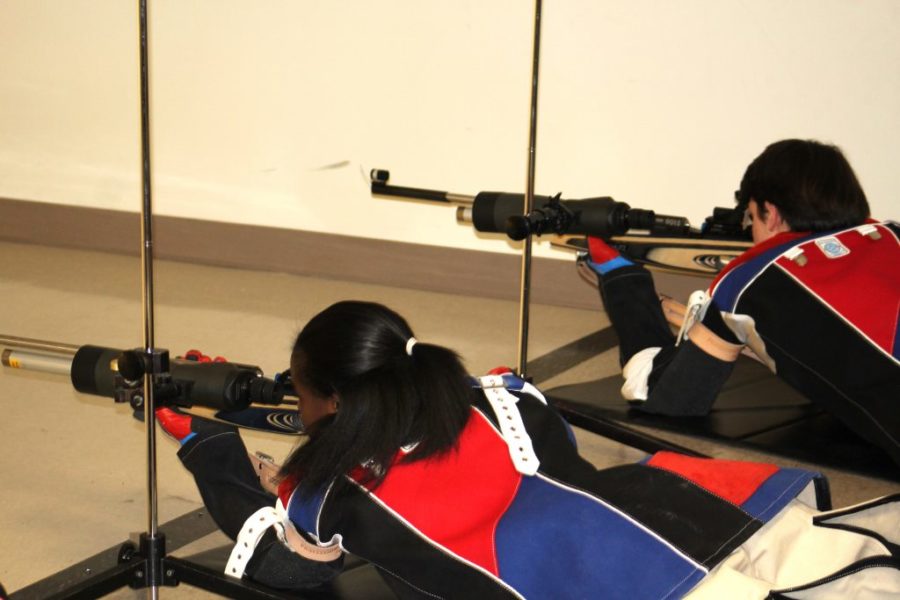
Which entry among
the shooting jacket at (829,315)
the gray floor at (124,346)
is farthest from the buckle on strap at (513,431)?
the shooting jacket at (829,315)

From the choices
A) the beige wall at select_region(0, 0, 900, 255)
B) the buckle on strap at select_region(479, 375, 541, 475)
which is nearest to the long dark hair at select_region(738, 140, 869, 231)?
the buckle on strap at select_region(479, 375, 541, 475)

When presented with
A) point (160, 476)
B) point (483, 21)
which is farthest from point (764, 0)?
point (160, 476)

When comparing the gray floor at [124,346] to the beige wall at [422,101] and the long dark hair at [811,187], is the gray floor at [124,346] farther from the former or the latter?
the long dark hair at [811,187]

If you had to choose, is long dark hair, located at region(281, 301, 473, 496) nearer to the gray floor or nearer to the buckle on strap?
the buckle on strap

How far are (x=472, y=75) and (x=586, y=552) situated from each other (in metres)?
2.80

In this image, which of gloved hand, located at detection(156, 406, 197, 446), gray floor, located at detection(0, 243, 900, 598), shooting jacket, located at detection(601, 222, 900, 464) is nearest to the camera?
A: gloved hand, located at detection(156, 406, 197, 446)

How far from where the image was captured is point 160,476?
2344 millimetres

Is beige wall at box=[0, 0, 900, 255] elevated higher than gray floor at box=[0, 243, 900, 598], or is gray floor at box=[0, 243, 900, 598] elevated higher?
beige wall at box=[0, 0, 900, 255]

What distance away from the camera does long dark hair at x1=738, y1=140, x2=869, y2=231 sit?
2.16 m

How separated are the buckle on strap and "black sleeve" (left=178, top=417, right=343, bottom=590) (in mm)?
327

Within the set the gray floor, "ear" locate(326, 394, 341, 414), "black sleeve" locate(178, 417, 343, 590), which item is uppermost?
"ear" locate(326, 394, 341, 414)

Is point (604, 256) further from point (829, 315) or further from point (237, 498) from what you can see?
point (237, 498)

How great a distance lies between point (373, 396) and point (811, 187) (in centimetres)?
121

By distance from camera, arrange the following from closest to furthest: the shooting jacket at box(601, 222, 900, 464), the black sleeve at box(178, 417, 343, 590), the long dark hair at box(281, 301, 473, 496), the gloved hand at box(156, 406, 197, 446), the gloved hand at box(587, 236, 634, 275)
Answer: the long dark hair at box(281, 301, 473, 496)
the black sleeve at box(178, 417, 343, 590)
the gloved hand at box(156, 406, 197, 446)
the shooting jacket at box(601, 222, 900, 464)
the gloved hand at box(587, 236, 634, 275)
